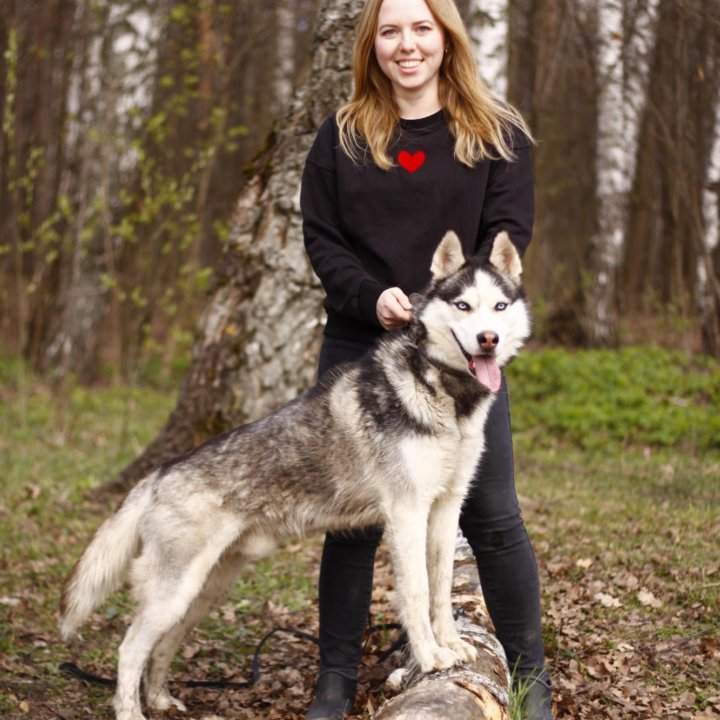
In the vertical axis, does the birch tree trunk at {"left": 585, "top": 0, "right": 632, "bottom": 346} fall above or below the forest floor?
above

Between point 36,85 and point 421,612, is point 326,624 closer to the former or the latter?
point 421,612

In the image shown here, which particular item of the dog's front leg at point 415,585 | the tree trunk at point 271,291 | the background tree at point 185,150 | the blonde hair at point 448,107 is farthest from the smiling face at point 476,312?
the background tree at point 185,150

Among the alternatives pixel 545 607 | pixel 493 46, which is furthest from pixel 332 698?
pixel 493 46

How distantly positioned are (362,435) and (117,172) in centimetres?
933

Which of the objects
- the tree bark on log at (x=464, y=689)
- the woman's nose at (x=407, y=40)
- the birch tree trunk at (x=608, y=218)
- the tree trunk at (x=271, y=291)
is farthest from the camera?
the birch tree trunk at (x=608, y=218)

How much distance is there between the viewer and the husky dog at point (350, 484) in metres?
3.32

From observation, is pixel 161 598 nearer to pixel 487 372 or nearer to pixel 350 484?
pixel 350 484

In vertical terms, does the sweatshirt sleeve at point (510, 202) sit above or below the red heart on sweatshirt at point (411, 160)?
below

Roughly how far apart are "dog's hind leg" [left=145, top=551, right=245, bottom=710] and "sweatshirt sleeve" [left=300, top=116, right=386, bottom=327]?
50.2 inches

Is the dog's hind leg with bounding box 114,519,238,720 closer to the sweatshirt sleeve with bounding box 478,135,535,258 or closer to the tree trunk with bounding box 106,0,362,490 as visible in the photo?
the sweatshirt sleeve with bounding box 478,135,535,258

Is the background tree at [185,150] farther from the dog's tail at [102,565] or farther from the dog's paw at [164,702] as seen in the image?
the dog's paw at [164,702]

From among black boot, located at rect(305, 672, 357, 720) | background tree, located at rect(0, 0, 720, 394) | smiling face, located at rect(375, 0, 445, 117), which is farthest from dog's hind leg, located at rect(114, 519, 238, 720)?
background tree, located at rect(0, 0, 720, 394)

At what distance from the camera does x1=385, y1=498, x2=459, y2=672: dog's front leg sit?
3297 mm

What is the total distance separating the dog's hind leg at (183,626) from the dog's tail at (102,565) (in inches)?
13.6
